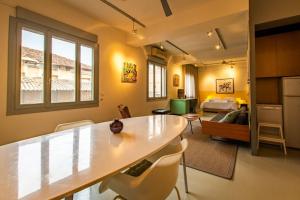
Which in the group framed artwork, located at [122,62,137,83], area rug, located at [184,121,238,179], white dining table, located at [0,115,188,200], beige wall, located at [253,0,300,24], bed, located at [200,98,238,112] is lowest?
Result: area rug, located at [184,121,238,179]

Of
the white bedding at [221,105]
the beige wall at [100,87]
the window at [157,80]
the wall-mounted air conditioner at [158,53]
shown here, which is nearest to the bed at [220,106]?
the white bedding at [221,105]

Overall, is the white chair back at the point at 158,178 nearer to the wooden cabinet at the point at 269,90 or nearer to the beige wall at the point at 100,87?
the beige wall at the point at 100,87

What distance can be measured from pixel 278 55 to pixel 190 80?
18.2 feet

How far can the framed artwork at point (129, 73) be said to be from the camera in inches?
163

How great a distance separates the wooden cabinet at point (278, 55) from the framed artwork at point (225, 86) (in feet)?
18.8

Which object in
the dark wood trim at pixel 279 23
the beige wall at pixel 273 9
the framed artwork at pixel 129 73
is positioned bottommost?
the framed artwork at pixel 129 73

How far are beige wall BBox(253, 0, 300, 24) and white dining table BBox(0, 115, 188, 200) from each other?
3.07 meters

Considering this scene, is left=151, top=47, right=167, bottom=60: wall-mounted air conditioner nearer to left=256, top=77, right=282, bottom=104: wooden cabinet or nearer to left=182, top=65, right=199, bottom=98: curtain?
left=182, top=65, right=199, bottom=98: curtain

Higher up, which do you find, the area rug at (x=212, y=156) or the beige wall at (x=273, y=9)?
the beige wall at (x=273, y=9)

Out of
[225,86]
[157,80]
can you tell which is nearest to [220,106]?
[225,86]

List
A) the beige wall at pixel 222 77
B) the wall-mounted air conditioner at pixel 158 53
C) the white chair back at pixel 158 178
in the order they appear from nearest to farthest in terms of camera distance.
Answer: the white chair back at pixel 158 178, the wall-mounted air conditioner at pixel 158 53, the beige wall at pixel 222 77

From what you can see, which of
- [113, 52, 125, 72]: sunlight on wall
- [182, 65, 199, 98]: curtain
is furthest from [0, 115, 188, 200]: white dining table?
[182, 65, 199, 98]: curtain

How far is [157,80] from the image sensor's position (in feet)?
19.6

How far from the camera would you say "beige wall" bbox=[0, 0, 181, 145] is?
7.05ft
